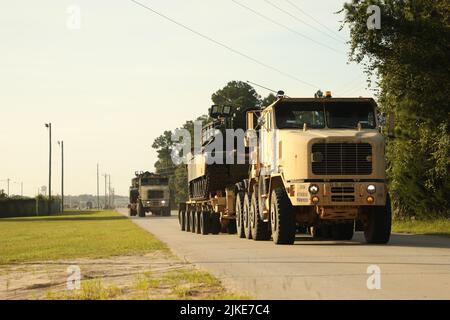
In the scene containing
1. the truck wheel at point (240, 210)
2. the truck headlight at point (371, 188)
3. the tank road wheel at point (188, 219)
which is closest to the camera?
the truck headlight at point (371, 188)

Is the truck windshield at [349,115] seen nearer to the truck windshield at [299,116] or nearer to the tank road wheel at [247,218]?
the truck windshield at [299,116]

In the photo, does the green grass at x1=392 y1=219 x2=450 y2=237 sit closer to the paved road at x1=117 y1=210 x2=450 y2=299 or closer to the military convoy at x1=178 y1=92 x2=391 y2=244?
the military convoy at x1=178 y1=92 x2=391 y2=244

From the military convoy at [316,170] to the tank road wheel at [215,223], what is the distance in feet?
16.4

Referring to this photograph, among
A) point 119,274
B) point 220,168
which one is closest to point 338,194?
point 119,274

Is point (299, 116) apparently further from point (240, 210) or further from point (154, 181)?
point (154, 181)

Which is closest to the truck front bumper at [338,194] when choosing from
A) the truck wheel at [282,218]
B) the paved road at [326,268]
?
the truck wheel at [282,218]

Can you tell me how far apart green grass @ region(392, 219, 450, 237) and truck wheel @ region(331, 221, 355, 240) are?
12.8 feet

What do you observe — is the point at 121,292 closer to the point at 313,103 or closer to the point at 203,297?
the point at 203,297

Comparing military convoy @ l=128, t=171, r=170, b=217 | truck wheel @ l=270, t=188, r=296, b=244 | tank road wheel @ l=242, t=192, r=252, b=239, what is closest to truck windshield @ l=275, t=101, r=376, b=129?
truck wheel @ l=270, t=188, r=296, b=244

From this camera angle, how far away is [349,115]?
21.3 m

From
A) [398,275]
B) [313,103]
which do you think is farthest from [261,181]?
[398,275]

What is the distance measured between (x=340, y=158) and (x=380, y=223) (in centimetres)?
228

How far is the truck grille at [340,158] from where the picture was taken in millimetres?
19969

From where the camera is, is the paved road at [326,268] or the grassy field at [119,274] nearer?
the paved road at [326,268]
